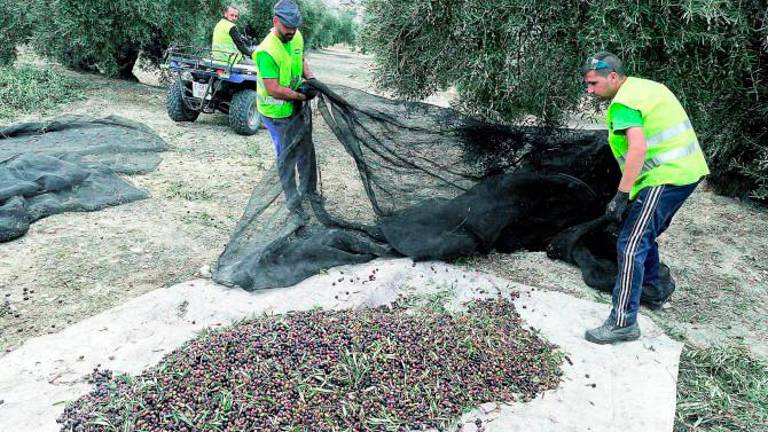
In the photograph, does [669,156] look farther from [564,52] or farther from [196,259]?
[196,259]

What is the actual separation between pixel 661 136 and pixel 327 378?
255 centimetres

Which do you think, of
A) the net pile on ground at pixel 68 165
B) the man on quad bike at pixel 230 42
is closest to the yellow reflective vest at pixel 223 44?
the man on quad bike at pixel 230 42

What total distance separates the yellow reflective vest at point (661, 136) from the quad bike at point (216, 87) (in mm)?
6414

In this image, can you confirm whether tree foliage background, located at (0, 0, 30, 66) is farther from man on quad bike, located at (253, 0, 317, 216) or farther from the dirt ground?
man on quad bike, located at (253, 0, 317, 216)

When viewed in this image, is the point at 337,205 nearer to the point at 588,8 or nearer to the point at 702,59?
the point at 588,8

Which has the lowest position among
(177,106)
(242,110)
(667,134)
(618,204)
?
(177,106)

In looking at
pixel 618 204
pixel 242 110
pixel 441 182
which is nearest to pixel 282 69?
pixel 441 182

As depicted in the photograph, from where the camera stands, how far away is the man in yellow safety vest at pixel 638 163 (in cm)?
334

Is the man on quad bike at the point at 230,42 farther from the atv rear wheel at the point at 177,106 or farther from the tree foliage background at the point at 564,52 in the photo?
the tree foliage background at the point at 564,52

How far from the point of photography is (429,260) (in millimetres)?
4504

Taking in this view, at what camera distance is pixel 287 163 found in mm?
4477

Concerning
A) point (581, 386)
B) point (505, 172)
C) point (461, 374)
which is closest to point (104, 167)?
point (505, 172)

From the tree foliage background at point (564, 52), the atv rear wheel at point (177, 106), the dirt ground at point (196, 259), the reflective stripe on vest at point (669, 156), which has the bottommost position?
the dirt ground at point (196, 259)

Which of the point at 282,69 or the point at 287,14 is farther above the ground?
the point at 287,14
